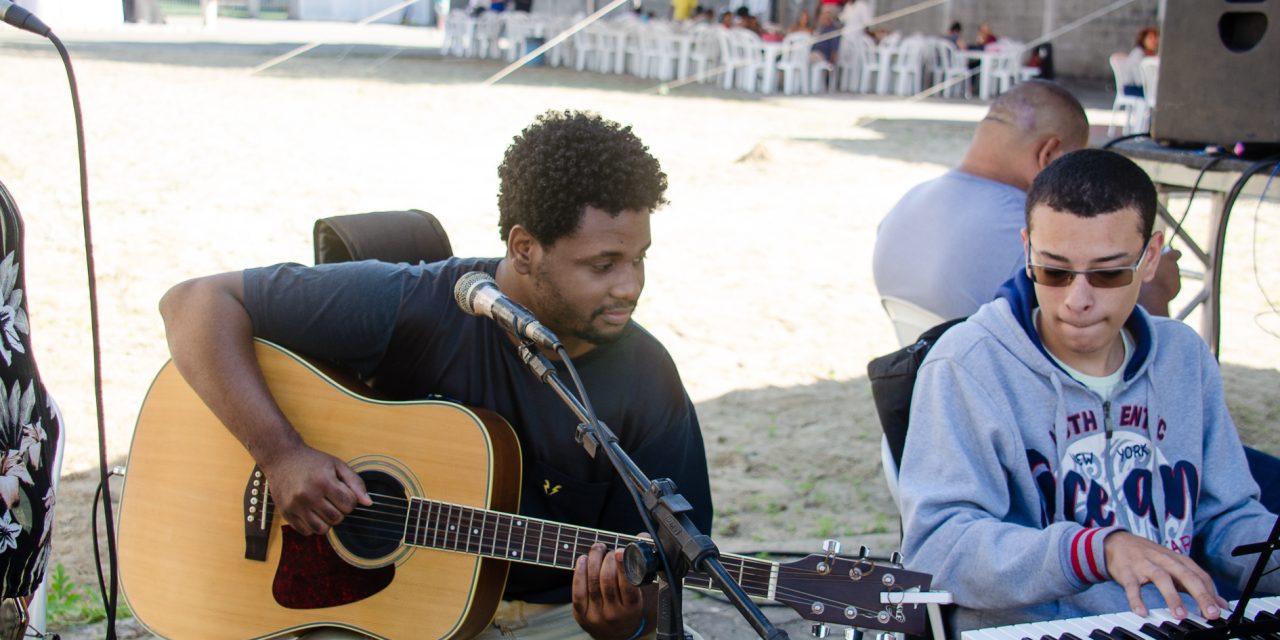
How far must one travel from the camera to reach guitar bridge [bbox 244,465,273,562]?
9.30 feet

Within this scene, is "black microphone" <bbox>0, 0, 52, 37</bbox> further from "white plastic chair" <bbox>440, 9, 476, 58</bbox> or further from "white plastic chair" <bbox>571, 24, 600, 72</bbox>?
"white plastic chair" <bbox>440, 9, 476, 58</bbox>

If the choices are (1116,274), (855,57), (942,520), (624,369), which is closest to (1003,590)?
(942,520)

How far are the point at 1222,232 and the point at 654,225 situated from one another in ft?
19.1

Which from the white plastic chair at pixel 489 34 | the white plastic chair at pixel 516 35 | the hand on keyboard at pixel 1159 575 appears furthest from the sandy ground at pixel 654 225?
the white plastic chair at pixel 489 34

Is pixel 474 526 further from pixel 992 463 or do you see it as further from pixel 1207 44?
pixel 1207 44

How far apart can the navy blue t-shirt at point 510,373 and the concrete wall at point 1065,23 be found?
24.3 metres

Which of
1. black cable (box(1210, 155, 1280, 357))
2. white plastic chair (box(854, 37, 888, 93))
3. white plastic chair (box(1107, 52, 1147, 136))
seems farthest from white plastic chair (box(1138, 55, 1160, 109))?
black cable (box(1210, 155, 1280, 357))

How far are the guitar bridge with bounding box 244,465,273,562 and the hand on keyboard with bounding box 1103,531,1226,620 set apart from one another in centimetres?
182

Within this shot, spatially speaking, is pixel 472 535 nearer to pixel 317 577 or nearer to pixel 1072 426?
pixel 317 577

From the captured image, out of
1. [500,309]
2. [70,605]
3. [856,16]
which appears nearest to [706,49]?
[856,16]

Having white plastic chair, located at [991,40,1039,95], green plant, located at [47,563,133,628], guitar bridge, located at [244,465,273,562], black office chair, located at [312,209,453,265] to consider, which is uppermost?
white plastic chair, located at [991,40,1039,95]

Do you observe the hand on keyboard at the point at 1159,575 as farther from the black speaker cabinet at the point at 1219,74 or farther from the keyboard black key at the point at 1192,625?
the black speaker cabinet at the point at 1219,74

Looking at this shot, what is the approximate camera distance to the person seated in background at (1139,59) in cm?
1697

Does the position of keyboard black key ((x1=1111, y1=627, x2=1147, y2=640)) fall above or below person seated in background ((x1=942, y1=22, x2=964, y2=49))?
below
